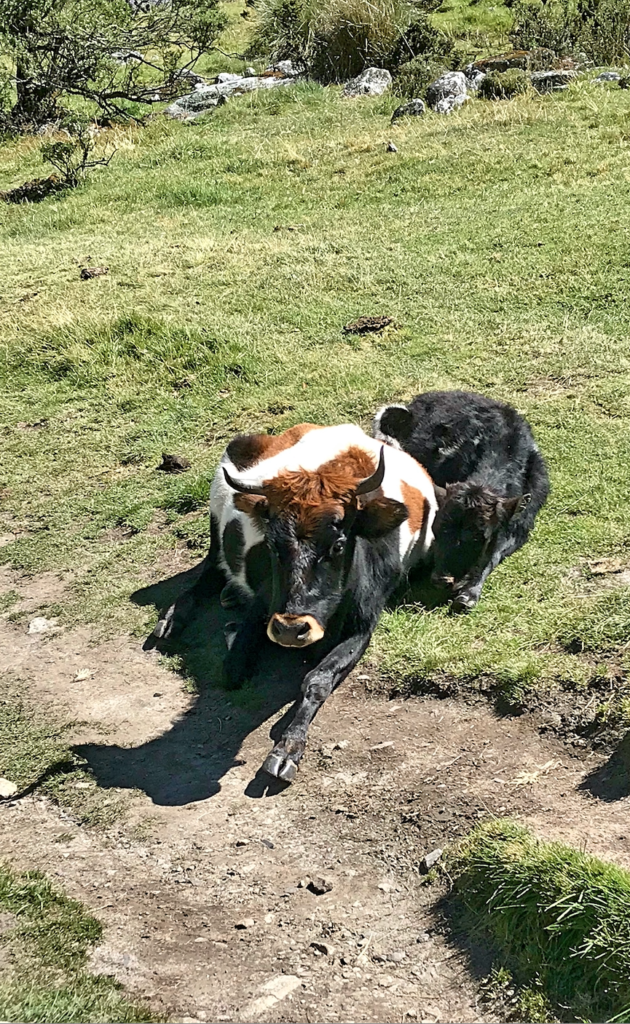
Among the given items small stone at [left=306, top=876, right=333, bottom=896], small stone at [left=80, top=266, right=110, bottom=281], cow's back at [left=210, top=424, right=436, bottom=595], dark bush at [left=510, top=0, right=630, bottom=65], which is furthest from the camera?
dark bush at [left=510, top=0, right=630, bottom=65]

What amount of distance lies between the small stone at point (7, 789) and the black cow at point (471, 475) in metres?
2.85

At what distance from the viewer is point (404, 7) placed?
22484 mm

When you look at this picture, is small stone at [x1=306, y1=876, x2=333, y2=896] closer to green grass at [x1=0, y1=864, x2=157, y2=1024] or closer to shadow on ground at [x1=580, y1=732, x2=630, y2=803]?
green grass at [x1=0, y1=864, x2=157, y2=1024]

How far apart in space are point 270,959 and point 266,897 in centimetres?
40

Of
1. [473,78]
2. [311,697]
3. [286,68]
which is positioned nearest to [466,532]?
[311,697]

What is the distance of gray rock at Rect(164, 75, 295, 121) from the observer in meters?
20.7

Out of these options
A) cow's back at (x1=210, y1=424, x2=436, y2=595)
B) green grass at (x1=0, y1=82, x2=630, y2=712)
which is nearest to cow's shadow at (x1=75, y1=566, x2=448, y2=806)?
cow's back at (x1=210, y1=424, x2=436, y2=595)

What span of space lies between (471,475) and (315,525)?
2353mm

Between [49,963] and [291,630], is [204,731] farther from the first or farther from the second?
[49,963]

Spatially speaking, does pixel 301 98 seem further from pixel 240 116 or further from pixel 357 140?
pixel 357 140

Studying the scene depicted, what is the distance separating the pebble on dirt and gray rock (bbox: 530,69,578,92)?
11.3 m

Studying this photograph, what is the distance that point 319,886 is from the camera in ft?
15.2

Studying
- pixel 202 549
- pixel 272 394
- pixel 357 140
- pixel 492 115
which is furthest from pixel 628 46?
pixel 202 549

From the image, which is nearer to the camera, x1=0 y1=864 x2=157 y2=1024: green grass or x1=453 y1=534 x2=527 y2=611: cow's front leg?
x1=0 y1=864 x2=157 y2=1024: green grass
